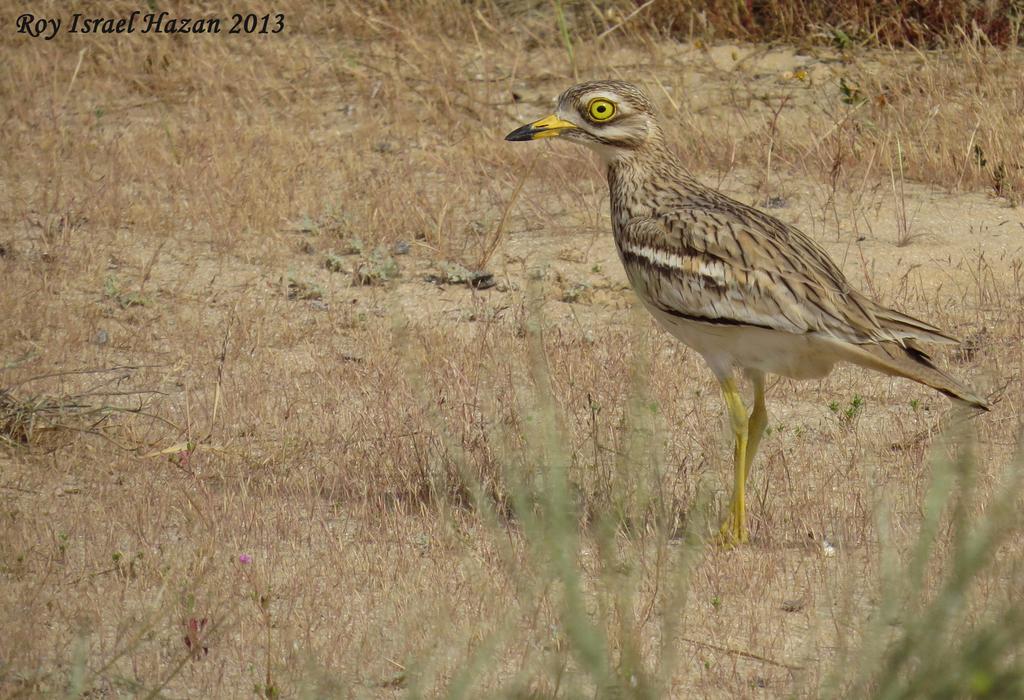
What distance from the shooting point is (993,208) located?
7934 millimetres

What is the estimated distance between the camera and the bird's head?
5.31m

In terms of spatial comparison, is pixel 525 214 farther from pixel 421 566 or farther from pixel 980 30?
pixel 421 566

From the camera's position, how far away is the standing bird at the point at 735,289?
4.42 m

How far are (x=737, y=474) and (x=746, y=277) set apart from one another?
26.7 inches

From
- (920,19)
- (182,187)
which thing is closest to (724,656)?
(182,187)

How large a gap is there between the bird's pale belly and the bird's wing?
5 centimetres

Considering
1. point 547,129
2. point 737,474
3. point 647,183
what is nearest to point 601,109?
point 547,129

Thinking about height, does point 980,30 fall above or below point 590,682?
above

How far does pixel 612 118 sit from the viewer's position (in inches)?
210

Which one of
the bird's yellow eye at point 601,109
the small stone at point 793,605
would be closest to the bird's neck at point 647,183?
the bird's yellow eye at point 601,109

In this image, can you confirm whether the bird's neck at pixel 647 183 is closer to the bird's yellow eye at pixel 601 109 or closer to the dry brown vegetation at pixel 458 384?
the bird's yellow eye at pixel 601 109

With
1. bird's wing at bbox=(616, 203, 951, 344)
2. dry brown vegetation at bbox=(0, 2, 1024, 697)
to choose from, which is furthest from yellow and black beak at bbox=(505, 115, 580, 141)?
dry brown vegetation at bbox=(0, 2, 1024, 697)

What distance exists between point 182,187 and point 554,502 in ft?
20.6

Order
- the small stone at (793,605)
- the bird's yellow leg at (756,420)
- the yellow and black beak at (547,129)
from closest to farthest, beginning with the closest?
the small stone at (793,605), the bird's yellow leg at (756,420), the yellow and black beak at (547,129)
